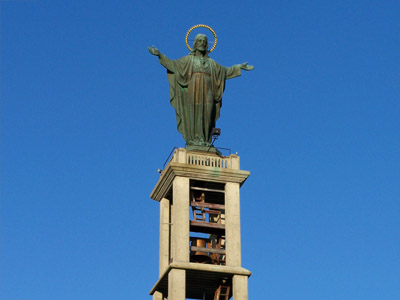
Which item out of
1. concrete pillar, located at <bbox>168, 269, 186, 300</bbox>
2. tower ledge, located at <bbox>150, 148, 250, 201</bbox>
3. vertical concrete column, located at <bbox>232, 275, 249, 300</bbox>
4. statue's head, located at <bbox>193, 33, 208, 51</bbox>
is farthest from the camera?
statue's head, located at <bbox>193, 33, 208, 51</bbox>

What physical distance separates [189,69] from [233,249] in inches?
500

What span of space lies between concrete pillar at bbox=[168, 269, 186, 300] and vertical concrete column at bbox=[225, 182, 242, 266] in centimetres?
297

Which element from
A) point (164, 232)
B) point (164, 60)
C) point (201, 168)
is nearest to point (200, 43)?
point (164, 60)

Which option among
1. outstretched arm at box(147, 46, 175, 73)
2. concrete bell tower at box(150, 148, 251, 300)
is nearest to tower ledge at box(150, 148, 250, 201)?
concrete bell tower at box(150, 148, 251, 300)

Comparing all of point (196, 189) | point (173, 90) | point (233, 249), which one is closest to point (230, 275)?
point (233, 249)

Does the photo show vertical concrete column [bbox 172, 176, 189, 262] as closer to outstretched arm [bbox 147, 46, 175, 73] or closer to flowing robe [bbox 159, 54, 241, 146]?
flowing robe [bbox 159, 54, 241, 146]

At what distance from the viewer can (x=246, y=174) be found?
71.6 metres

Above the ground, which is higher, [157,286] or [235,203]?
[235,203]

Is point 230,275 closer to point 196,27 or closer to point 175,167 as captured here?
point 175,167

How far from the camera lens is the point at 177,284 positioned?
222 ft

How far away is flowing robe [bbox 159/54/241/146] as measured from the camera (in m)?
74.2

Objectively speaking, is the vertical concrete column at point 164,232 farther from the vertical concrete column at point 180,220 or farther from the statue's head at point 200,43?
the statue's head at point 200,43

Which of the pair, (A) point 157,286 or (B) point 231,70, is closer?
(A) point 157,286

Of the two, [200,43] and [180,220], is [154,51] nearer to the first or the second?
[200,43]
